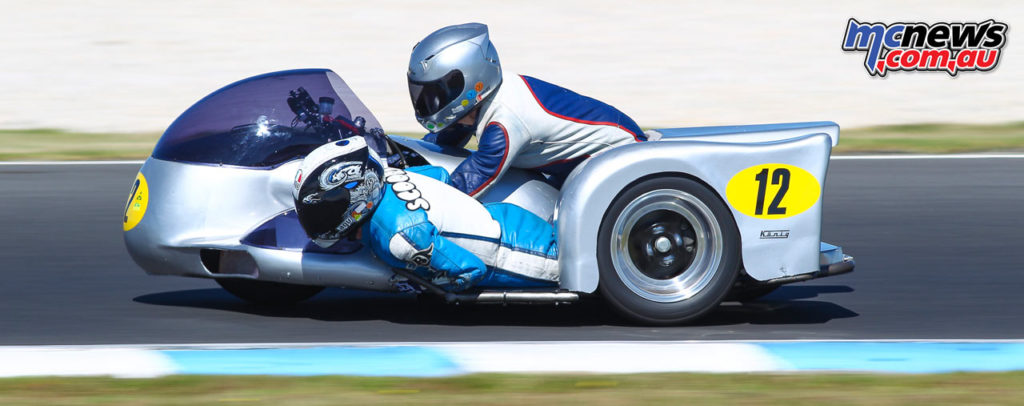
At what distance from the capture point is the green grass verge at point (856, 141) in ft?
42.6

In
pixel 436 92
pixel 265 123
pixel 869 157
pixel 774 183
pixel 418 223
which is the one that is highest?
pixel 869 157

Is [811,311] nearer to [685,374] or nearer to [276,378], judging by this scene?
[685,374]

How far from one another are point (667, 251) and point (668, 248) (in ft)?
0.05

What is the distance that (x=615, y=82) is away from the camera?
704 inches

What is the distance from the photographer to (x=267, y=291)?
22.0 ft

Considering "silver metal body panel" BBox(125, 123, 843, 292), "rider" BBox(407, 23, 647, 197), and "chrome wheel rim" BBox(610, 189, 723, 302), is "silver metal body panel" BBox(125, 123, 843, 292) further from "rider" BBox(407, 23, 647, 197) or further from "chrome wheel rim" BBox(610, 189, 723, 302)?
"rider" BBox(407, 23, 647, 197)

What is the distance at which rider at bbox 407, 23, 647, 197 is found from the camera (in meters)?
6.06

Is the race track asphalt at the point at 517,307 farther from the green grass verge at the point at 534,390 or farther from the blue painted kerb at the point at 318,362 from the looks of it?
the green grass verge at the point at 534,390

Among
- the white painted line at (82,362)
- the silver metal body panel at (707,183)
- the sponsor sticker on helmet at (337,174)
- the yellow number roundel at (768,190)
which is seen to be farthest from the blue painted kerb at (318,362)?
the yellow number roundel at (768,190)

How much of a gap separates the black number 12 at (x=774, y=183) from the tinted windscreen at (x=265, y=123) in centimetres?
177

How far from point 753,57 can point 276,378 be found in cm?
1502

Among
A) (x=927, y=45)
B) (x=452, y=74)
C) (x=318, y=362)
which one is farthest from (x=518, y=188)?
(x=927, y=45)

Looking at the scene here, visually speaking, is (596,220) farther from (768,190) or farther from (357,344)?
(357,344)

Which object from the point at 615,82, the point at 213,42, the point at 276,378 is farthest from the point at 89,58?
the point at 276,378
